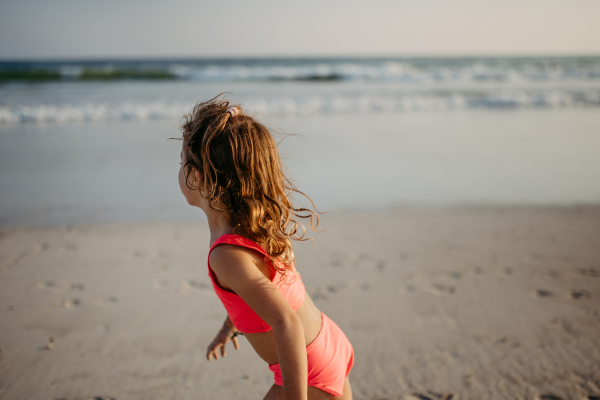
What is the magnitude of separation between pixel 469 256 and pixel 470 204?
1463 mm

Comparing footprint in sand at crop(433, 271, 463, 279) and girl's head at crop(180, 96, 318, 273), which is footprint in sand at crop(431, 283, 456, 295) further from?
girl's head at crop(180, 96, 318, 273)

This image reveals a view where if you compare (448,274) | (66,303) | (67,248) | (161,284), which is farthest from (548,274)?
(67,248)

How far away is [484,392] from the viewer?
7.06 ft

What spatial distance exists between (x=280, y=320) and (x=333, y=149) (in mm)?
6451

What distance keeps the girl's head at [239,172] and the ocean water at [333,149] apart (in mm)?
182

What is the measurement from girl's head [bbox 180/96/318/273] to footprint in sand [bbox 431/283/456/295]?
2.12 metres

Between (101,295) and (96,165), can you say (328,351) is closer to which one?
(101,295)

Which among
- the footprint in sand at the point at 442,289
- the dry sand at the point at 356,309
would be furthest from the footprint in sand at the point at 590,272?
the footprint in sand at the point at 442,289

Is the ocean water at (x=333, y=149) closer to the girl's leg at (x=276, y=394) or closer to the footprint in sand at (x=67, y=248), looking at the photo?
the footprint in sand at (x=67, y=248)

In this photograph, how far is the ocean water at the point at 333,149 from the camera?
198 inches

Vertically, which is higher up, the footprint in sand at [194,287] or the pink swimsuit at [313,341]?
the pink swimsuit at [313,341]

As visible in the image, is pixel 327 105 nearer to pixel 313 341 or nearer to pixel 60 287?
pixel 60 287

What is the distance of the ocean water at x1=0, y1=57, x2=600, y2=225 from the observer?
16.5ft

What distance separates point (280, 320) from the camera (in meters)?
1.13
